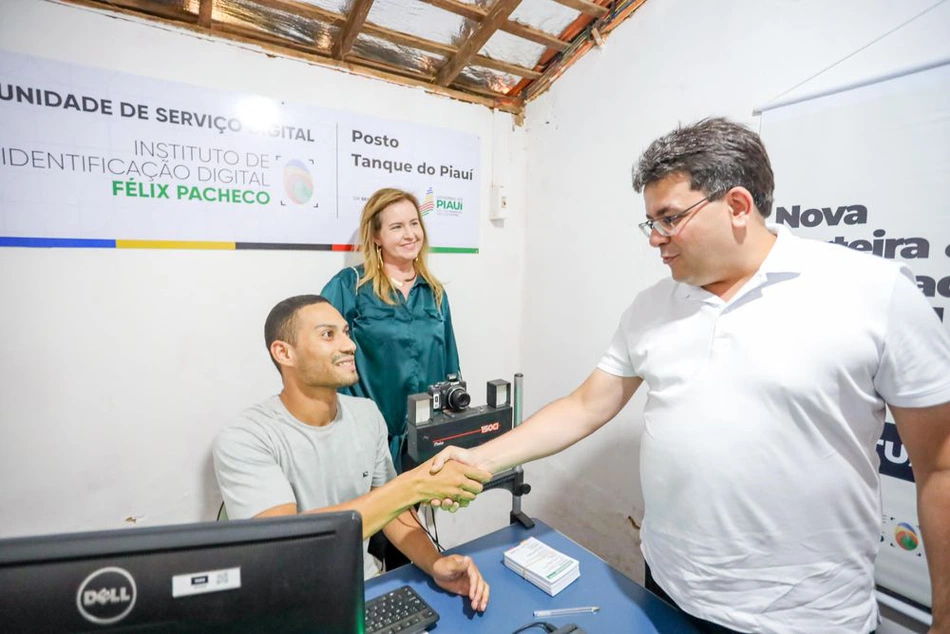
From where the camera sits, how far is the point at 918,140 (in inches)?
50.6

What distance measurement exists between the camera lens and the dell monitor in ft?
3.05

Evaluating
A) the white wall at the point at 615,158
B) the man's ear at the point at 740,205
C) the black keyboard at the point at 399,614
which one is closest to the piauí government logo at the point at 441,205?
the white wall at the point at 615,158

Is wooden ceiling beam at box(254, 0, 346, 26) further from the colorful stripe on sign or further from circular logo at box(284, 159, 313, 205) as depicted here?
the colorful stripe on sign

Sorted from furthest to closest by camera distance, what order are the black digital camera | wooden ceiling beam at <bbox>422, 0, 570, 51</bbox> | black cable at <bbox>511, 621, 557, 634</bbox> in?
wooden ceiling beam at <bbox>422, 0, 570, 51</bbox> → the black digital camera → black cable at <bbox>511, 621, 557, 634</bbox>

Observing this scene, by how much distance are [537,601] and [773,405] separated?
709 millimetres

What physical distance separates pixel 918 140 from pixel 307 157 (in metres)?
2.18

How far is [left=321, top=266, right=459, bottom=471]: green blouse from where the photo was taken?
197cm

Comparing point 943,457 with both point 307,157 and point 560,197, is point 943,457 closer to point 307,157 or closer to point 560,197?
point 560,197

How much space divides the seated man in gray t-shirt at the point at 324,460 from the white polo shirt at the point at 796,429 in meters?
0.55

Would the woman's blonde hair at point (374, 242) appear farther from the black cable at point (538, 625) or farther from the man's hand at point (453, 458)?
the black cable at point (538, 625)

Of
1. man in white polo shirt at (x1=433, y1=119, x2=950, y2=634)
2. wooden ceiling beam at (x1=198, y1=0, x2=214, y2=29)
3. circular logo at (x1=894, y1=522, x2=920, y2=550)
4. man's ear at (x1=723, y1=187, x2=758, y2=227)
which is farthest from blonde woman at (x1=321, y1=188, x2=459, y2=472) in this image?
circular logo at (x1=894, y1=522, x2=920, y2=550)

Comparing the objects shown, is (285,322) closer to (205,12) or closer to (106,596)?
(106,596)

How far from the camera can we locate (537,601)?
3.68 feet

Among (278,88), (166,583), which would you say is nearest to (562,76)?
(278,88)
